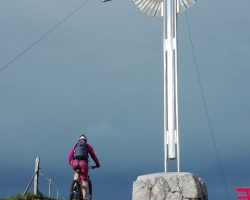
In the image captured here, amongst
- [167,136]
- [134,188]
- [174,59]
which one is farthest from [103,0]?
[134,188]

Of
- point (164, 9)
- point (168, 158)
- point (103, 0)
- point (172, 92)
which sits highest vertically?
point (103, 0)

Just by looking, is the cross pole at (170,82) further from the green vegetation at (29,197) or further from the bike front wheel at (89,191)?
the green vegetation at (29,197)

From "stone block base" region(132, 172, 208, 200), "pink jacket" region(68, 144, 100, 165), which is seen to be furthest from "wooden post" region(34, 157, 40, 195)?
"stone block base" region(132, 172, 208, 200)

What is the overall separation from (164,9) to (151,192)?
17.1 feet

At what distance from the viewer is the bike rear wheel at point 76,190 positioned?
1342 cm

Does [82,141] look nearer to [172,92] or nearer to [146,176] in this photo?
[146,176]

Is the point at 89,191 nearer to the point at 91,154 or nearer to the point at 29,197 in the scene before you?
the point at 91,154

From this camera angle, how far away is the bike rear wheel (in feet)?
44.0

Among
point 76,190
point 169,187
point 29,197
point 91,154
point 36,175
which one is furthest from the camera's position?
point 36,175

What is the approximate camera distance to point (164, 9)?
1501 centimetres

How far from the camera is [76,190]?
13.5m

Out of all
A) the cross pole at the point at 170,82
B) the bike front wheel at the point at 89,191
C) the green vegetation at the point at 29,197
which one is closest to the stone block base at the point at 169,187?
the cross pole at the point at 170,82

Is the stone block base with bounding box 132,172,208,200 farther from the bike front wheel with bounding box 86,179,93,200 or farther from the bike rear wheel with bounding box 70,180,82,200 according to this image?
the bike rear wheel with bounding box 70,180,82,200

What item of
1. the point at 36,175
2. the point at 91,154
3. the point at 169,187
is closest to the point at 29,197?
the point at 36,175
